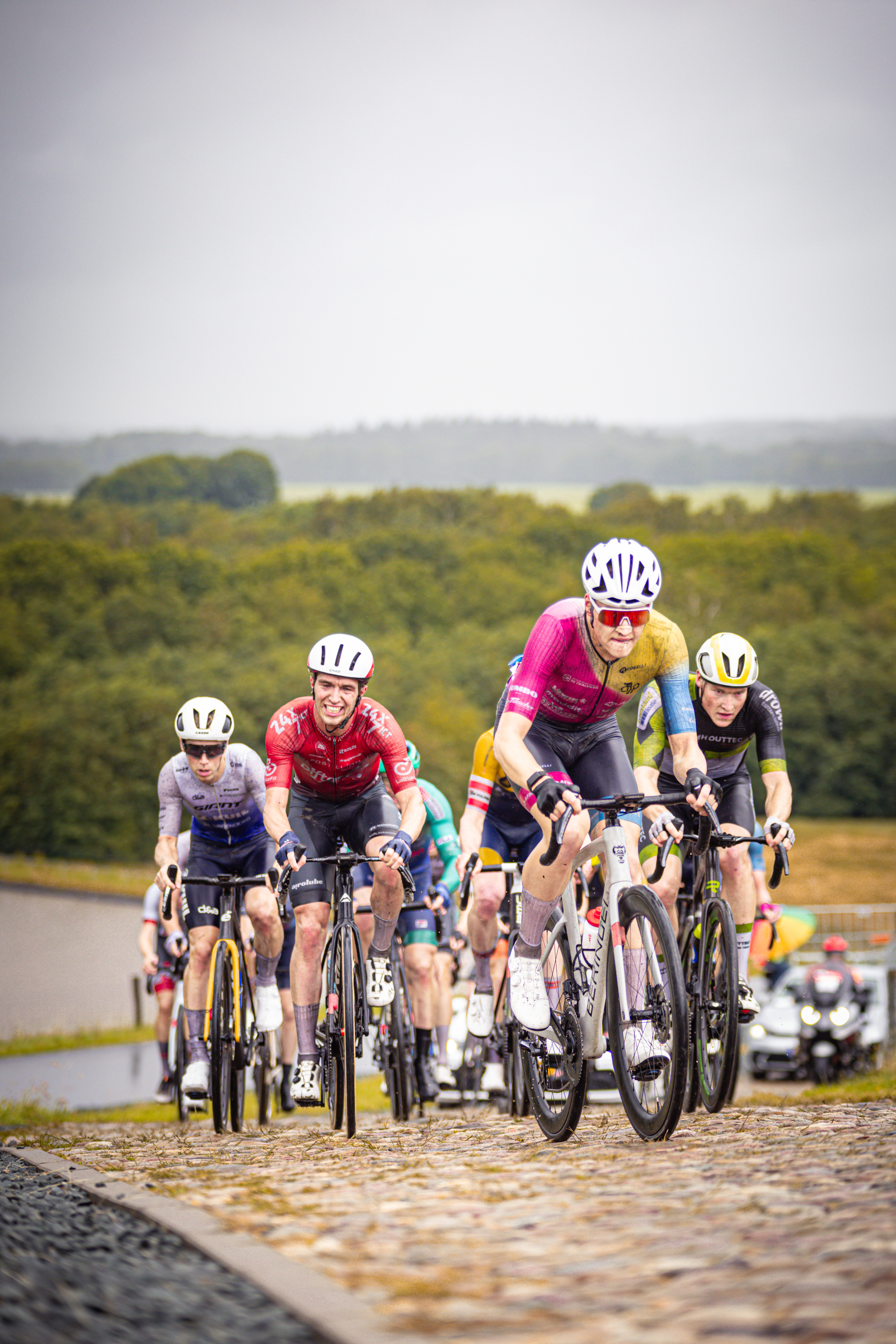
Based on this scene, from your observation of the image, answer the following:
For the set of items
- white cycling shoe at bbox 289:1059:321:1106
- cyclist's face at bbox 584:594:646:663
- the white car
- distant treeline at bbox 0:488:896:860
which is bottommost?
the white car

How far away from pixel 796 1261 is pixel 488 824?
210 inches

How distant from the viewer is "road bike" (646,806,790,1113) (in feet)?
23.0

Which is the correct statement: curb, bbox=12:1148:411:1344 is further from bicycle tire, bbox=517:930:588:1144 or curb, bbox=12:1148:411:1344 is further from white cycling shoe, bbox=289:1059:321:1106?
white cycling shoe, bbox=289:1059:321:1106

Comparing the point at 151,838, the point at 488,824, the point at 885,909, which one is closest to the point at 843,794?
the point at 151,838

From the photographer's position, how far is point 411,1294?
3.82m

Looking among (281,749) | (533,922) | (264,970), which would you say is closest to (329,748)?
(281,749)

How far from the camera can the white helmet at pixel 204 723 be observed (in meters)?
9.16

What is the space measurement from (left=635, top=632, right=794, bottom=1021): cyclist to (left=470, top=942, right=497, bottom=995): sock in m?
1.21

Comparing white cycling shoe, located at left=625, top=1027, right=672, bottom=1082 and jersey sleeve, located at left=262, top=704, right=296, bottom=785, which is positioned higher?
jersey sleeve, located at left=262, top=704, right=296, bottom=785

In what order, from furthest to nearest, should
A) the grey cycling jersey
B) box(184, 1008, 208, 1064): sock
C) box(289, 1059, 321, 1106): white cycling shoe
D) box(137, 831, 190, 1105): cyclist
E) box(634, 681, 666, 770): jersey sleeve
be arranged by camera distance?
box(137, 831, 190, 1105): cyclist, the grey cycling jersey, box(184, 1008, 208, 1064): sock, box(634, 681, 666, 770): jersey sleeve, box(289, 1059, 321, 1106): white cycling shoe

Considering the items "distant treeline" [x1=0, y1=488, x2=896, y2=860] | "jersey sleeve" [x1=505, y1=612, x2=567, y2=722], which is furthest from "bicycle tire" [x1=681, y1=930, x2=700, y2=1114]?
"distant treeline" [x1=0, y1=488, x2=896, y2=860]

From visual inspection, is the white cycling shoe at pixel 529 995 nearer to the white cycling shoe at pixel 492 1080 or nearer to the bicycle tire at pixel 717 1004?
the bicycle tire at pixel 717 1004

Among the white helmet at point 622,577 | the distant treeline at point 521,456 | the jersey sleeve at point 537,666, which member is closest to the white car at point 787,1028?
the jersey sleeve at point 537,666

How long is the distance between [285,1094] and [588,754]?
5178 millimetres
